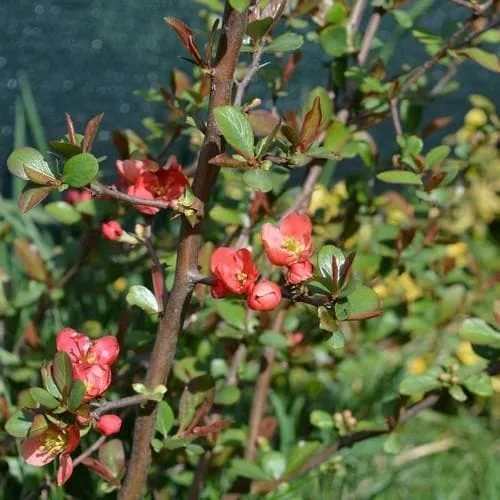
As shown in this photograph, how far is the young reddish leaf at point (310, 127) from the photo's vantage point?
852 millimetres

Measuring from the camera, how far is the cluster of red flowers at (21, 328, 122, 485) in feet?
2.73

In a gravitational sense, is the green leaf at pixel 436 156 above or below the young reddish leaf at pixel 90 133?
below

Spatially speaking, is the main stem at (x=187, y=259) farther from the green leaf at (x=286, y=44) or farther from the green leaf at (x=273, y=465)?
the green leaf at (x=273, y=465)

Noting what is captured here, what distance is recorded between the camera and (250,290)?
825 mm

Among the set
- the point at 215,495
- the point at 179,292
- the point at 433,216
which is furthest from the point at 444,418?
the point at 179,292

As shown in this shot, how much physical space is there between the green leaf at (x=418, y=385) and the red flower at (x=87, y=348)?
1.37 feet

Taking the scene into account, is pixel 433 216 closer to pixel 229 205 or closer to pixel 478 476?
pixel 229 205

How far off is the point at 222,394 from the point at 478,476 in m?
0.83

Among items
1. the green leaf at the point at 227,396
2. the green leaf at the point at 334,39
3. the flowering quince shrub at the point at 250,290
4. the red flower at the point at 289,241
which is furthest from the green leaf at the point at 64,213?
the red flower at the point at 289,241

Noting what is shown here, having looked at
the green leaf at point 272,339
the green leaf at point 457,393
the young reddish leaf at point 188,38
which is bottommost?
the green leaf at point 272,339

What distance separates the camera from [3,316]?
1441 mm

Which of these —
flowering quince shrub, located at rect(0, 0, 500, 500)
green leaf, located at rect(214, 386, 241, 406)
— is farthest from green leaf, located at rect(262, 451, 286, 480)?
green leaf, located at rect(214, 386, 241, 406)

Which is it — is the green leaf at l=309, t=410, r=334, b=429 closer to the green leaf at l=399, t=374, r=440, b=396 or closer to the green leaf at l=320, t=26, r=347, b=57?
the green leaf at l=399, t=374, r=440, b=396

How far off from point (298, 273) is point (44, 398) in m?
0.26
